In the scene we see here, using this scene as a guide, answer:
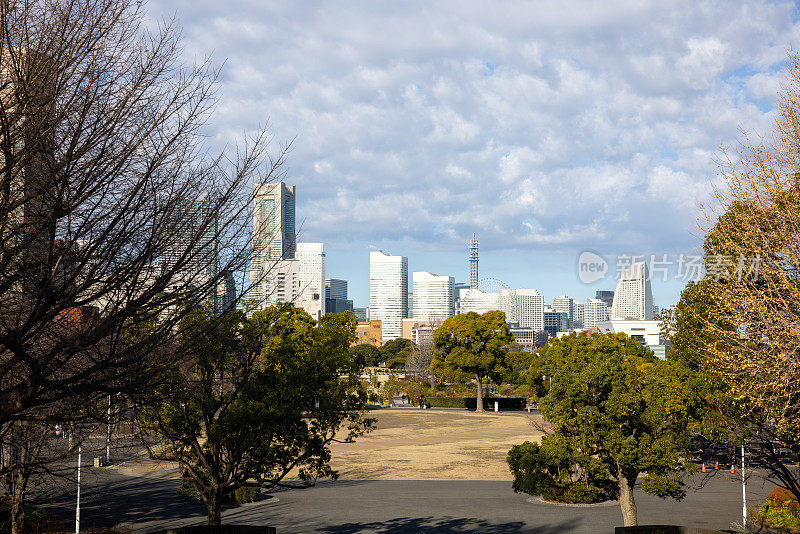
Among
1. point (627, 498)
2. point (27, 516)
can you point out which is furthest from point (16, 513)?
point (627, 498)

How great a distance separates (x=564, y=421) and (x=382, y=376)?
4053 inches

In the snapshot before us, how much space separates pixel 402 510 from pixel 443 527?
3110mm

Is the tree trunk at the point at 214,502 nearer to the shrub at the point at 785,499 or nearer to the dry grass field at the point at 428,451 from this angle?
the dry grass field at the point at 428,451

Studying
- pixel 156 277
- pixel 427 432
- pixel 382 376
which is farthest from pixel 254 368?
pixel 382 376

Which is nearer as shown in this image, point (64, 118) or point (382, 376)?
point (64, 118)

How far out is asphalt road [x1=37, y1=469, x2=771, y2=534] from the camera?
70.5 ft

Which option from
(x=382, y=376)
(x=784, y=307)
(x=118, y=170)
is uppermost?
(x=118, y=170)

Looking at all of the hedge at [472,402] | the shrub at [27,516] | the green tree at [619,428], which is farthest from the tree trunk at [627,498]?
the hedge at [472,402]

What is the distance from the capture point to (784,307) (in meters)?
12.3

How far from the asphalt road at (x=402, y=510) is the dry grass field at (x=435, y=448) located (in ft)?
10.6

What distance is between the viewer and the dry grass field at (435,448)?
3291 cm

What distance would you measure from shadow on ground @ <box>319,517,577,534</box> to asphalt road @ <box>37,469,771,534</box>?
0.10ft

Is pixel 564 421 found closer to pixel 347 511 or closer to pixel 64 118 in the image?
pixel 347 511

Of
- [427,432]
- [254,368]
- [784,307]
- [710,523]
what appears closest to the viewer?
[784,307]
